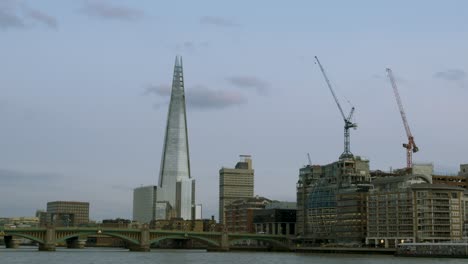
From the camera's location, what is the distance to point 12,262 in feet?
531

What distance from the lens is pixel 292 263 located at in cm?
17212

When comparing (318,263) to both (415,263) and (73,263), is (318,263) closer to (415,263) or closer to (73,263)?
(415,263)

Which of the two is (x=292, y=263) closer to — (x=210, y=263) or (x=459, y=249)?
(x=210, y=263)

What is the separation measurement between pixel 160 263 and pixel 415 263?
52.4m

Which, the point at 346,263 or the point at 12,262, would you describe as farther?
the point at 346,263

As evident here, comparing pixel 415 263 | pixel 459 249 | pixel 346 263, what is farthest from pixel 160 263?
pixel 459 249

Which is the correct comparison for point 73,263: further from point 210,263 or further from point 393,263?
point 393,263

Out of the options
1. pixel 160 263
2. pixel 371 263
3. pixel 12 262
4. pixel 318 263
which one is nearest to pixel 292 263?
pixel 318 263

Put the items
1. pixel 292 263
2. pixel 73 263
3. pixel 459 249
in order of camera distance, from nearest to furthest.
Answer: pixel 73 263, pixel 292 263, pixel 459 249

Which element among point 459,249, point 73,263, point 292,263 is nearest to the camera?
point 73,263

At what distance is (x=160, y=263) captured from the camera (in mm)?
167250

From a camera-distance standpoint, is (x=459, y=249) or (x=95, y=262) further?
(x=459, y=249)

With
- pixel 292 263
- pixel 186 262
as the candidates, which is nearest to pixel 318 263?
pixel 292 263

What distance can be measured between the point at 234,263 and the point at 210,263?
5.71 meters
